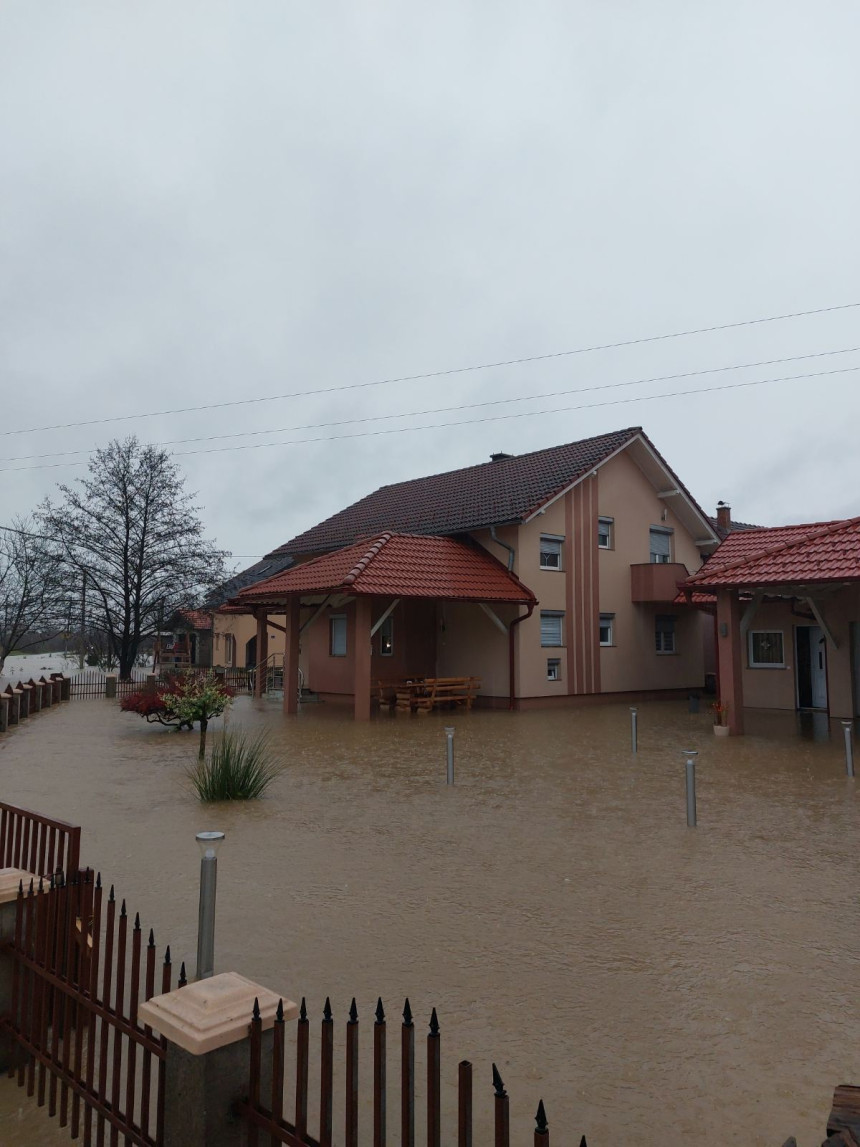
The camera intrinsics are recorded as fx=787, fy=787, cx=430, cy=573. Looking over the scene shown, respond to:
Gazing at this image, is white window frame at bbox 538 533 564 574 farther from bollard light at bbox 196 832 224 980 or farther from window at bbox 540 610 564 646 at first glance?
bollard light at bbox 196 832 224 980

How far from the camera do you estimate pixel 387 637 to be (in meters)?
23.4

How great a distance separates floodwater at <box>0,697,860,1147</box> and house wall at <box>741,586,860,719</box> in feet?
22.3

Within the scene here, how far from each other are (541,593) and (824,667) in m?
7.54

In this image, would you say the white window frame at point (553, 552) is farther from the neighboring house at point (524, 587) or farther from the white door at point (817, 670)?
the white door at point (817, 670)

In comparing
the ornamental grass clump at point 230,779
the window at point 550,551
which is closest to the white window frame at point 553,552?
the window at point 550,551

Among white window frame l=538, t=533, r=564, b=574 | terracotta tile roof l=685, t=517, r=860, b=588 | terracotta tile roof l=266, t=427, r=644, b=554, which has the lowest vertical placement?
terracotta tile roof l=685, t=517, r=860, b=588

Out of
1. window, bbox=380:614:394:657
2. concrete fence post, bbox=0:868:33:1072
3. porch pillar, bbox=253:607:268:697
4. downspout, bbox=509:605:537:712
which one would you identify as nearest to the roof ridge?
window, bbox=380:614:394:657

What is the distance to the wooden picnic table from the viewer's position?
821 inches

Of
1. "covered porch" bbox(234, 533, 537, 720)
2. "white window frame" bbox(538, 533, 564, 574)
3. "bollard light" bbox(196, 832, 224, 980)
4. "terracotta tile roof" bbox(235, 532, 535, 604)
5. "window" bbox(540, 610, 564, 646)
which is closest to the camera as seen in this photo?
"bollard light" bbox(196, 832, 224, 980)

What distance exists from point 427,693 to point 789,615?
31.9 feet

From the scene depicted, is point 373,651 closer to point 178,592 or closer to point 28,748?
point 28,748

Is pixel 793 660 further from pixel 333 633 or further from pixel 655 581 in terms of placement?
pixel 333 633

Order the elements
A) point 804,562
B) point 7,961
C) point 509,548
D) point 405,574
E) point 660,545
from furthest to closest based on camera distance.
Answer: point 660,545 < point 509,548 < point 405,574 < point 804,562 < point 7,961

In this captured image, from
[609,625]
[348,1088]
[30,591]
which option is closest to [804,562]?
[609,625]
